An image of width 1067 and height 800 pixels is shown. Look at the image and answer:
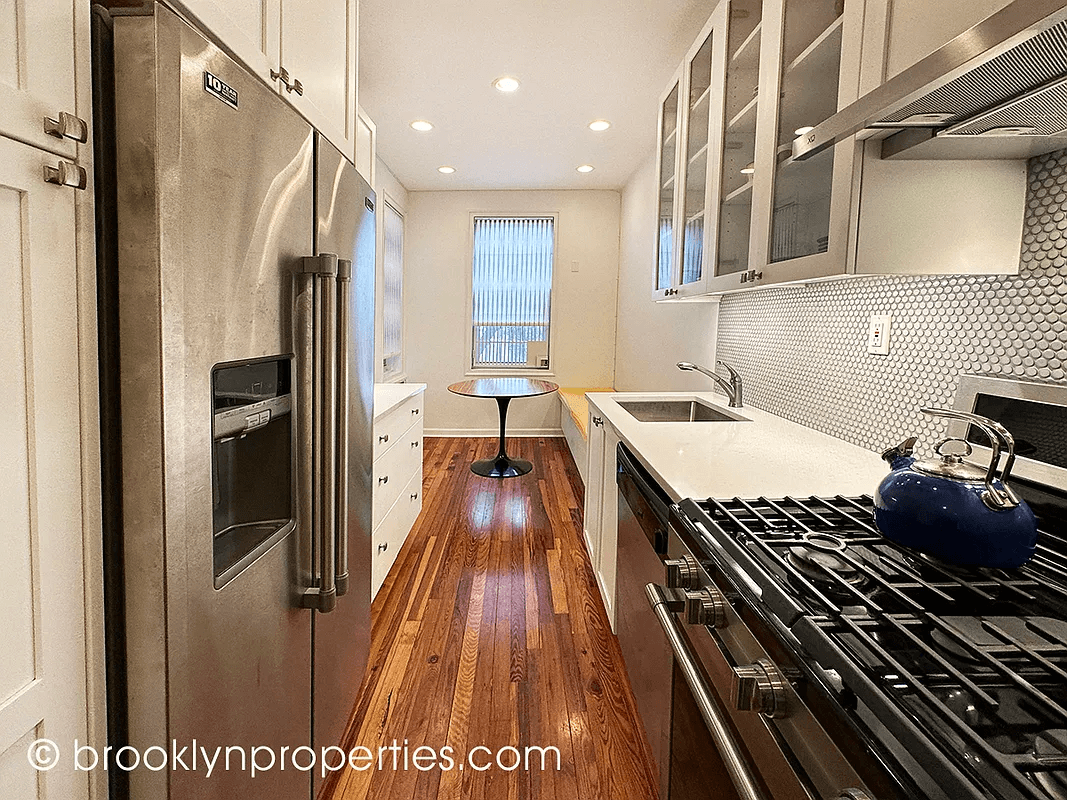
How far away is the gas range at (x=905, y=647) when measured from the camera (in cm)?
53

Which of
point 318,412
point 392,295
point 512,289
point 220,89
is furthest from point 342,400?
point 512,289

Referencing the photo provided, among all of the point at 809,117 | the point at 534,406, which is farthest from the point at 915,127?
the point at 534,406

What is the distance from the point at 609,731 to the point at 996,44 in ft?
6.26

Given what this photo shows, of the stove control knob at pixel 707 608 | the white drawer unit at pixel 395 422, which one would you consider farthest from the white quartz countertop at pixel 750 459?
the white drawer unit at pixel 395 422

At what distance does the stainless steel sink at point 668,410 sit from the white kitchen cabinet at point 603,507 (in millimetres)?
197

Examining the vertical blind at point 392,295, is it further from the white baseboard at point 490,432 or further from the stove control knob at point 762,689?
the stove control knob at point 762,689

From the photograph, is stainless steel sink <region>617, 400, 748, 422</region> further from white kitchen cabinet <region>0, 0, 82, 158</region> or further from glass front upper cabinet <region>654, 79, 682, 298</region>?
white kitchen cabinet <region>0, 0, 82, 158</region>

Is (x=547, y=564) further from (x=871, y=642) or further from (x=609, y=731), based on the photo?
(x=871, y=642)

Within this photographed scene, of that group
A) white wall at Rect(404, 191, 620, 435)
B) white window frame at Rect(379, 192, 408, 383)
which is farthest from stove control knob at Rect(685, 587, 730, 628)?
white wall at Rect(404, 191, 620, 435)

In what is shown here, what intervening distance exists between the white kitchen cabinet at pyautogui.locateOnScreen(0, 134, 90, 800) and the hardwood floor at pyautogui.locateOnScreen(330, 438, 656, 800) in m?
1.08

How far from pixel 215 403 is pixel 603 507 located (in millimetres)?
1887

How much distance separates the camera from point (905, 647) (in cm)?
70

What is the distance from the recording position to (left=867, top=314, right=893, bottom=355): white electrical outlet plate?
166cm

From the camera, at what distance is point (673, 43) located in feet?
9.75
